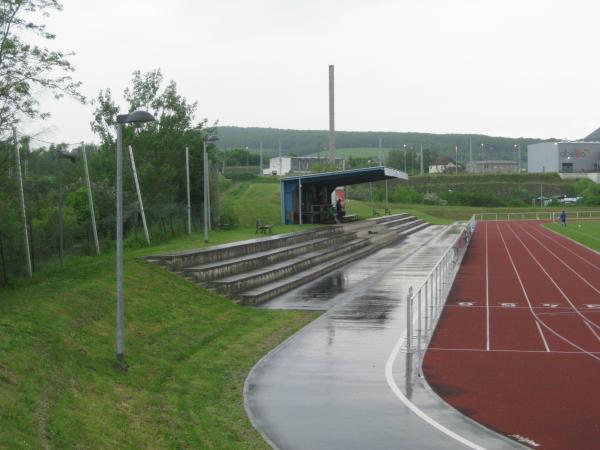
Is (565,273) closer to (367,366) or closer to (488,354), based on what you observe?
(488,354)

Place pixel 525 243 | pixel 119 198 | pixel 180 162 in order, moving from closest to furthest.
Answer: pixel 119 198, pixel 180 162, pixel 525 243

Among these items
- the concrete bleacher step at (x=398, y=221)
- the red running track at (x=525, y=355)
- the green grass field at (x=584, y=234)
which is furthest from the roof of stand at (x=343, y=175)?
the red running track at (x=525, y=355)

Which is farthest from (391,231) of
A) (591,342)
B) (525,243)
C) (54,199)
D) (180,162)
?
(591,342)

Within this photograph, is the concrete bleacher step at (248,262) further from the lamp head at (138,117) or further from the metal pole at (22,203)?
the lamp head at (138,117)

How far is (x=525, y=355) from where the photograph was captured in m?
13.4

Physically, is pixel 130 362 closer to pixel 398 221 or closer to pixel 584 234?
pixel 584 234

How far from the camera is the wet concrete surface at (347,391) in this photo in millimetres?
8828

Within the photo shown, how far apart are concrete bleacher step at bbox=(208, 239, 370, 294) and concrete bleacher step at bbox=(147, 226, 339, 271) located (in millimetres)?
952

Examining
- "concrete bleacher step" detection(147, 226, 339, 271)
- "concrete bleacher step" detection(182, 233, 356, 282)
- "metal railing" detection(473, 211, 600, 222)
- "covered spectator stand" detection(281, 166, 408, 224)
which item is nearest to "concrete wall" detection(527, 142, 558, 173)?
"metal railing" detection(473, 211, 600, 222)

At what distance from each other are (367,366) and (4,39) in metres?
10.3

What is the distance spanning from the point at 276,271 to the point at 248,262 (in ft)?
3.16

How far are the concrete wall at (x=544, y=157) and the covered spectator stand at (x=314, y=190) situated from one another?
9199 cm

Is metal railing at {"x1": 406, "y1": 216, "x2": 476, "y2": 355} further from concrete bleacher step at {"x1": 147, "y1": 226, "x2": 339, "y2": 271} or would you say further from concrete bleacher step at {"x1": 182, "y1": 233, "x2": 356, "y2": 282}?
concrete bleacher step at {"x1": 147, "y1": 226, "x2": 339, "y2": 271}

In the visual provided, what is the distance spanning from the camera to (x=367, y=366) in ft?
41.1
